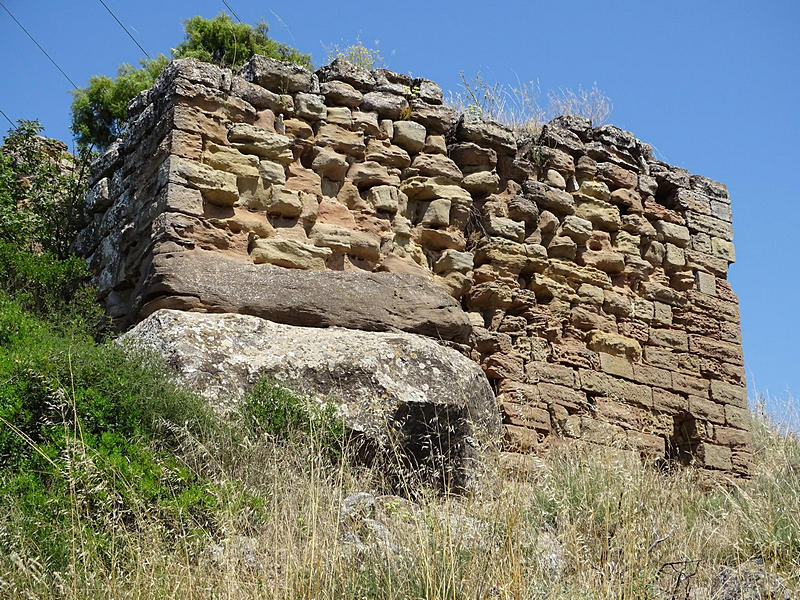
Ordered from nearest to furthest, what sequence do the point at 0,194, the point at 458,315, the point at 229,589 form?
the point at 229,589 → the point at 458,315 → the point at 0,194

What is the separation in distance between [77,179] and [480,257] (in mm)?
3536

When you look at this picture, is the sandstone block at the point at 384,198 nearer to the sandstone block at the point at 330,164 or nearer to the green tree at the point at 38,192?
the sandstone block at the point at 330,164

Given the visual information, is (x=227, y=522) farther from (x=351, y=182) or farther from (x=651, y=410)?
(x=651, y=410)

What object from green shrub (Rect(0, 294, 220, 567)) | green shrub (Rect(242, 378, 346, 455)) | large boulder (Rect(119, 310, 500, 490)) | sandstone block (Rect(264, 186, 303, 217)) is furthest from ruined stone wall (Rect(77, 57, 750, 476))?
green shrub (Rect(0, 294, 220, 567))

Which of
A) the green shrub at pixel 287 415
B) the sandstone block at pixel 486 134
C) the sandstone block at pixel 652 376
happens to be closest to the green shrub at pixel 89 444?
the green shrub at pixel 287 415

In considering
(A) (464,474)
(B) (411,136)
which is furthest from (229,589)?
(B) (411,136)

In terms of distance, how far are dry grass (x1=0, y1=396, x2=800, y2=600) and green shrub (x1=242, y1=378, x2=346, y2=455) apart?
0.33ft

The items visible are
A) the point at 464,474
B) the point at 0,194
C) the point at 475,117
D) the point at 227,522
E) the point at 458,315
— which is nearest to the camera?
the point at 227,522

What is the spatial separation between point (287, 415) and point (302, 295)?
47.2 inches

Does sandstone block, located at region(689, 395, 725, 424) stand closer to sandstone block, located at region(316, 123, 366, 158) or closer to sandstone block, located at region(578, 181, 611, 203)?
sandstone block, located at region(578, 181, 611, 203)

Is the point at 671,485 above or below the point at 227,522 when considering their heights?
above

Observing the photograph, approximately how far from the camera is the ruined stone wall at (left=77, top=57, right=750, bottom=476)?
657 centimetres

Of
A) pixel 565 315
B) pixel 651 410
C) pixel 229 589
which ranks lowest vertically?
pixel 229 589

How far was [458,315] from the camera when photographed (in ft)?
22.6
